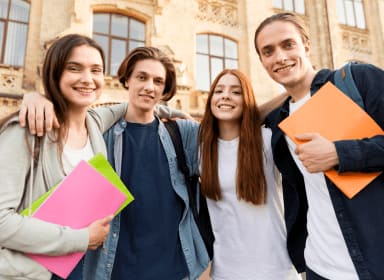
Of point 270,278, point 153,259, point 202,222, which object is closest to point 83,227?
point 153,259

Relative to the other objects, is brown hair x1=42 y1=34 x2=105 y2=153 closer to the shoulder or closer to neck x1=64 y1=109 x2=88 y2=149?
neck x1=64 y1=109 x2=88 y2=149

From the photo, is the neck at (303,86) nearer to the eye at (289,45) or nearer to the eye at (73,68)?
the eye at (289,45)

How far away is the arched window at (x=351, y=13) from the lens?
13302mm

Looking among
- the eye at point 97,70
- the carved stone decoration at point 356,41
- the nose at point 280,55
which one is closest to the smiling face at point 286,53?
the nose at point 280,55

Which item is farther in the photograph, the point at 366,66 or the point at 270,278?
the point at 270,278

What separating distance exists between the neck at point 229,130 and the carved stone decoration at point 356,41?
13.0 meters

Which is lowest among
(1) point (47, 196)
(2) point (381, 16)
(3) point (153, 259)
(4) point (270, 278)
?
(4) point (270, 278)

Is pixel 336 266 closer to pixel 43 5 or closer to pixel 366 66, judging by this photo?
pixel 366 66

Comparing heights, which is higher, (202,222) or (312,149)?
(312,149)

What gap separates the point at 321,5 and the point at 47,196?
14648mm

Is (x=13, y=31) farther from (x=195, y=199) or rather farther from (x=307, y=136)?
(x=307, y=136)

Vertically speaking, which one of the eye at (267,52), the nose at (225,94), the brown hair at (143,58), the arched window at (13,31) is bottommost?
the nose at (225,94)

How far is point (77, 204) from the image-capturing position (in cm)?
154

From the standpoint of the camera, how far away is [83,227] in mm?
1560
